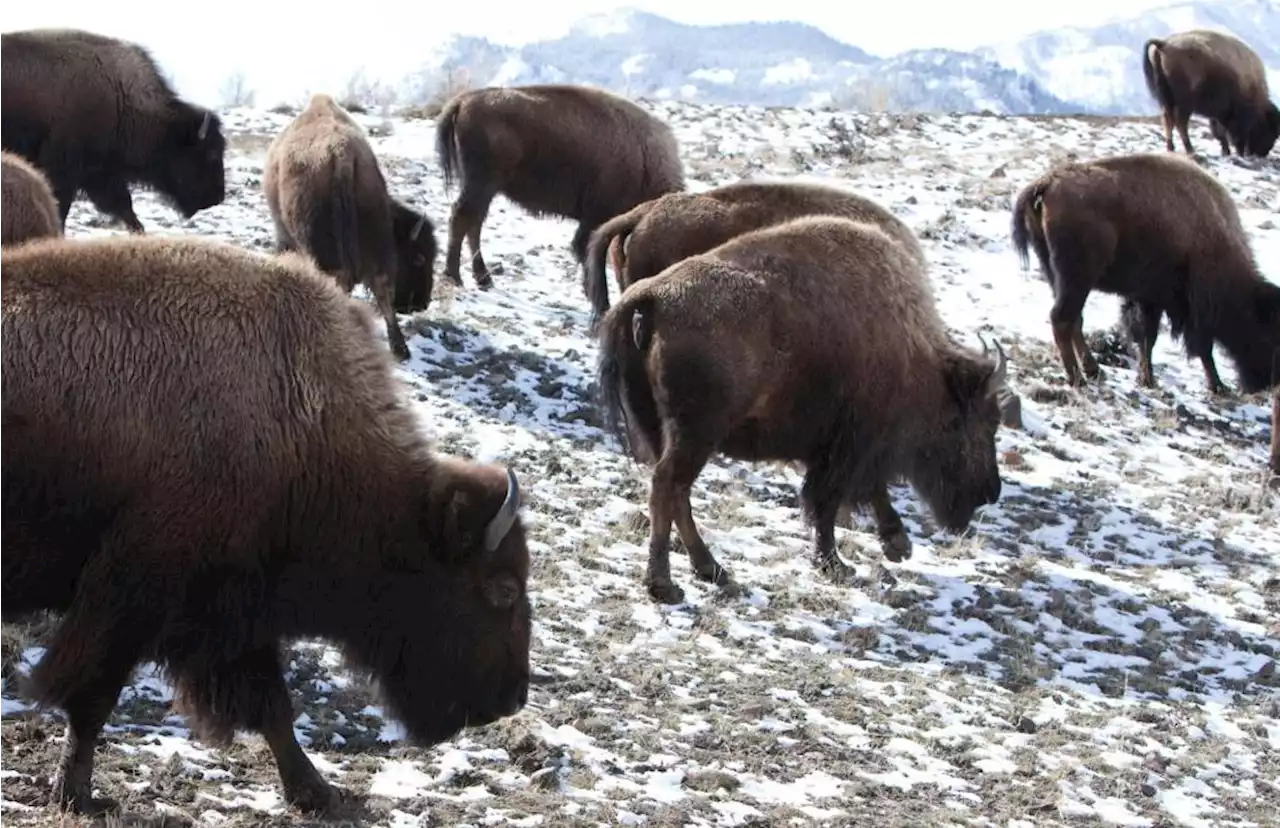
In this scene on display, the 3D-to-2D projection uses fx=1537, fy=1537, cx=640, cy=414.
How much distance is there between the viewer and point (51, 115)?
10.6 metres

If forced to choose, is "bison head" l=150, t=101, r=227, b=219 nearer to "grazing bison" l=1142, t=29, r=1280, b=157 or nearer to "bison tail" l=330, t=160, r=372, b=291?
"bison tail" l=330, t=160, r=372, b=291

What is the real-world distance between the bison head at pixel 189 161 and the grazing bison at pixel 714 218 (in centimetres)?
396

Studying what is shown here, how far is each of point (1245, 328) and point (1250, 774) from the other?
6875mm

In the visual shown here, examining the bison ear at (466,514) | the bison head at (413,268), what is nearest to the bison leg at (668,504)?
the bison ear at (466,514)

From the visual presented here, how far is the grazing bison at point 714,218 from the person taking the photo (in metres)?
8.83

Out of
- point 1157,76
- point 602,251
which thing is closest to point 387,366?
point 602,251

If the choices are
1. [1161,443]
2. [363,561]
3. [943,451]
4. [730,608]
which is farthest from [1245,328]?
[363,561]

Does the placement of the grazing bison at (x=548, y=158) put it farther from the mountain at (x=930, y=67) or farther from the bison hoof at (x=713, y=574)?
the mountain at (x=930, y=67)

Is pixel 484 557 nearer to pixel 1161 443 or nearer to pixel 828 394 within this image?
pixel 828 394

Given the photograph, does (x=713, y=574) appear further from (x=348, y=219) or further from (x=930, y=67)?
(x=930, y=67)

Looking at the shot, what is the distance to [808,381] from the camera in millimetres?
7293

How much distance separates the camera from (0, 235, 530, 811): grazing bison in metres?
3.97

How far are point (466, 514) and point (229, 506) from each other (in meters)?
0.66

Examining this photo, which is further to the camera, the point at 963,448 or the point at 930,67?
the point at 930,67
